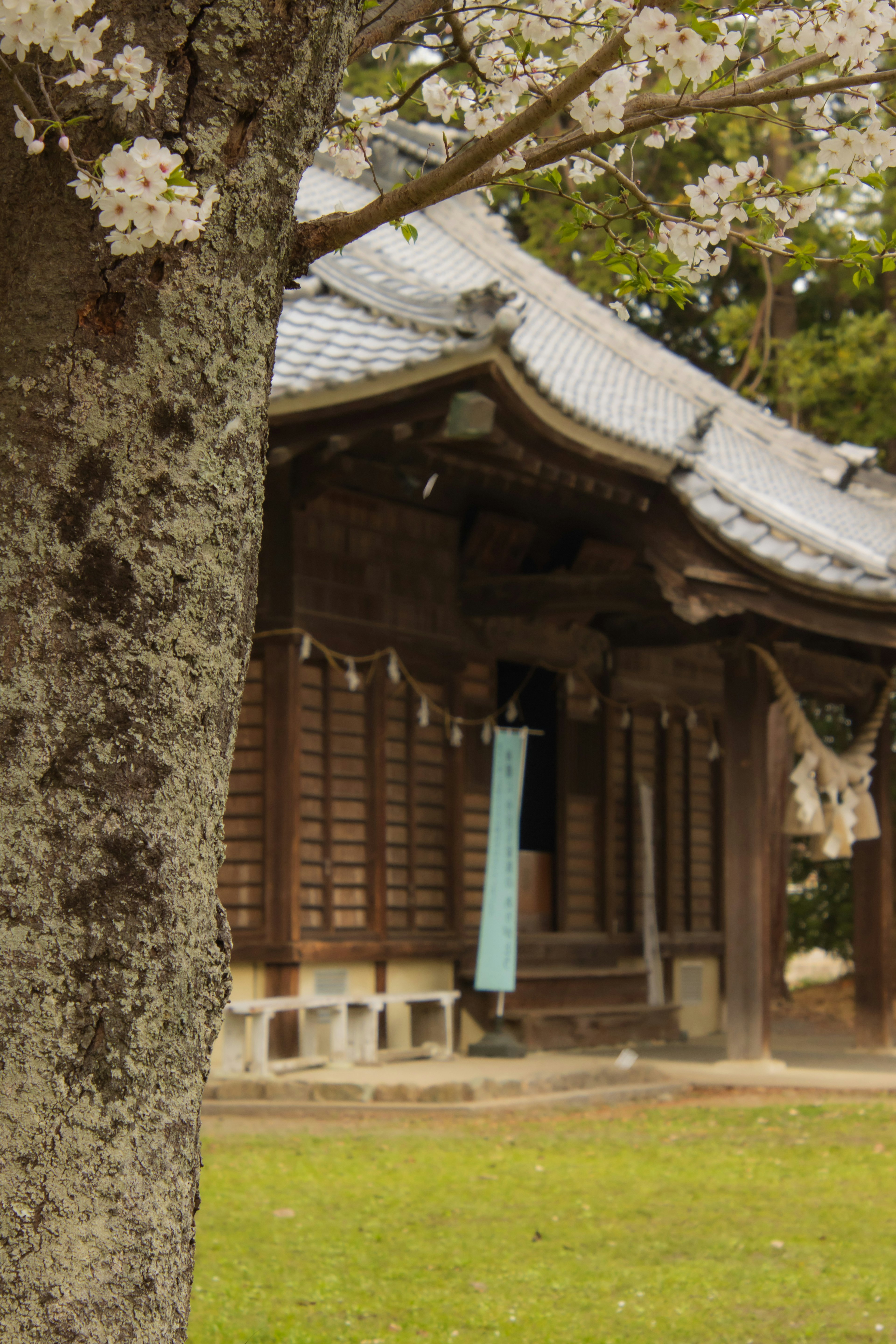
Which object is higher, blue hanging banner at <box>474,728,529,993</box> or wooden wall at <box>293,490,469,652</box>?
wooden wall at <box>293,490,469,652</box>

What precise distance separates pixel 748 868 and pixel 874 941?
97.3 inches

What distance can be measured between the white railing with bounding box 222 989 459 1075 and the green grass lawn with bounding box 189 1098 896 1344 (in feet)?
2.90

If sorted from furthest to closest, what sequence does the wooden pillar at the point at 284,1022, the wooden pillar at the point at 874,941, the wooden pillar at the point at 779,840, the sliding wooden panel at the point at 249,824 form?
1. the wooden pillar at the point at 779,840
2. the wooden pillar at the point at 874,941
3. the sliding wooden panel at the point at 249,824
4. the wooden pillar at the point at 284,1022

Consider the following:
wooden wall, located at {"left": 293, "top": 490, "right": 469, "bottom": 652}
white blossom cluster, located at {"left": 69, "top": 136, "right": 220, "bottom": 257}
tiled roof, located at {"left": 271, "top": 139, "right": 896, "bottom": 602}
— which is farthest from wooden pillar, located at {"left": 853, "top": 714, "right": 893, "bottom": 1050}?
white blossom cluster, located at {"left": 69, "top": 136, "right": 220, "bottom": 257}

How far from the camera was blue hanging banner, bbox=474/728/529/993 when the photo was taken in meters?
11.3

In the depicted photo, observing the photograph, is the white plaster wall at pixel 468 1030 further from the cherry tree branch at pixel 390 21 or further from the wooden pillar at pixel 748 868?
the cherry tree branch at pixel 390 21

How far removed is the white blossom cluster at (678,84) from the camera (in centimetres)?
315

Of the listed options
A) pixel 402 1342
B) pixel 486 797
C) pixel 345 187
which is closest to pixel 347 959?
pixel 486 797

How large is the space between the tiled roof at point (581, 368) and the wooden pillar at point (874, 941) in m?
2.62

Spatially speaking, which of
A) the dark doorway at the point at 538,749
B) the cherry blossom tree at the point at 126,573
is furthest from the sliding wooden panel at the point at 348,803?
the cherry blossom tree at the point at 126,573

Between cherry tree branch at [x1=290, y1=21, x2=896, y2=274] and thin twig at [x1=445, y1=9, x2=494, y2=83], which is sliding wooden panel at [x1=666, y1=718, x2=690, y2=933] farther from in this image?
cherry tree branch at [x1=290, y1=21, x2=896, y2=274]

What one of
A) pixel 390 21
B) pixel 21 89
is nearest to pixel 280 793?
Result: pixel 390 21

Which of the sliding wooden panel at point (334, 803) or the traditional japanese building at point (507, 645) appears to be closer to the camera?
the traditional japanese building at point (507, 645)

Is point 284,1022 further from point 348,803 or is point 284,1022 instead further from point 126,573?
point 126,573
